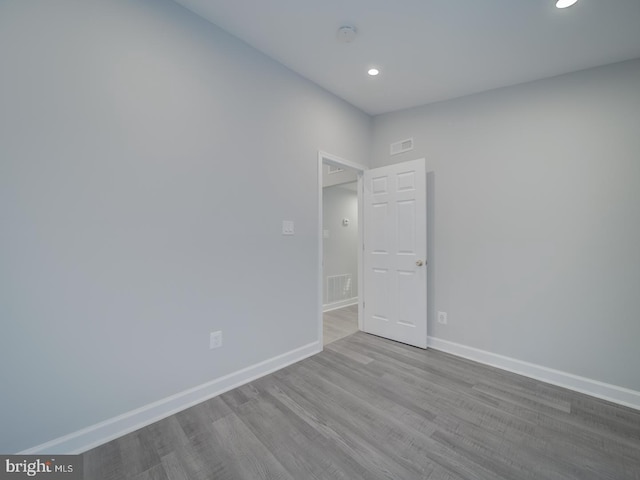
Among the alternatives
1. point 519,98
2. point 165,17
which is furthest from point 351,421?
point 519,98

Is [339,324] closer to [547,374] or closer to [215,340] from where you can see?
[215,340]

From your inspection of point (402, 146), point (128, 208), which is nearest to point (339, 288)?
point (402, 146)

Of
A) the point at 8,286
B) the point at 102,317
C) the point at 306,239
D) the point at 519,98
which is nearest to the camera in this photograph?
the point at 8,286

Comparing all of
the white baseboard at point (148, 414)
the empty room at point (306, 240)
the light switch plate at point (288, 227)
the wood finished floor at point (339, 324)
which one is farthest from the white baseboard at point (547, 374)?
the light switch plate at point (288, 227)

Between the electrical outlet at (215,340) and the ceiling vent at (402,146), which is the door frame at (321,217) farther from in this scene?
the electrical outlet at (215,340)

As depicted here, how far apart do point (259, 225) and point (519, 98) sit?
2.70 metres

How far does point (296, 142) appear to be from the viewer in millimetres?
2533

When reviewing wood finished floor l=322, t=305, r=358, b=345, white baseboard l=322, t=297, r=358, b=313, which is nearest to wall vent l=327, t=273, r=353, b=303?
white baseboard l=322, t=297, r=358, b=313

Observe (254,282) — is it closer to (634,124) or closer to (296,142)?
(296,142)

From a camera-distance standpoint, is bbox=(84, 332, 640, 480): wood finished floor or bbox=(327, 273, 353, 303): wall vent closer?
bbox=(84, 332, 640, 480): wood finished floor

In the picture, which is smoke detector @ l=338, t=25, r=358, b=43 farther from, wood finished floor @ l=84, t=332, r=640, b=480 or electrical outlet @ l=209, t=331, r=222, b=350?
wood finished floor @ l=84, t=332, r=640, b=480

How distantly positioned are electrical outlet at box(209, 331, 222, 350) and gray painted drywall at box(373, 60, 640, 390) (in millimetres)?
2249

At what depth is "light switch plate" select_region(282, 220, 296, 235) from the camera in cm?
243

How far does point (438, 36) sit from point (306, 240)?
6.46 feet
